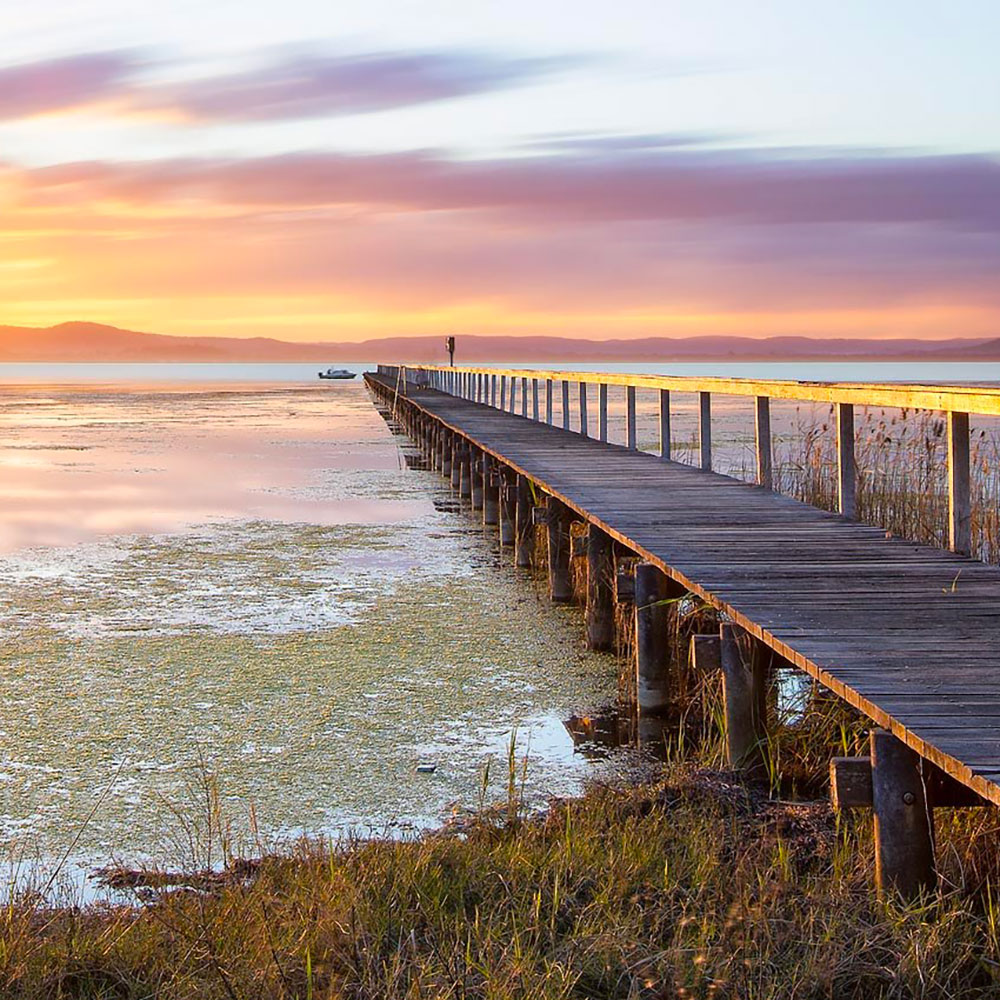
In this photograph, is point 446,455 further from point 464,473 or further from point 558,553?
point 558,553

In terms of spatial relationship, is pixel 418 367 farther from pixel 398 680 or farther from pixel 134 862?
pixel 134 862

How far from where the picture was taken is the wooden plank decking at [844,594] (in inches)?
137

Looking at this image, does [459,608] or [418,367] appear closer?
[459,608]

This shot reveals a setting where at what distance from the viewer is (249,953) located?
3168mm

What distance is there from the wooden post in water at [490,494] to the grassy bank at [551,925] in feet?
30.5

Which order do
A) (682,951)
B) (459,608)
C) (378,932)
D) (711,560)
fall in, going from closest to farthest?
(682,951), (378,932), (711,560), (459,608)

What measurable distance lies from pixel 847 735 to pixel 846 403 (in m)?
2.22

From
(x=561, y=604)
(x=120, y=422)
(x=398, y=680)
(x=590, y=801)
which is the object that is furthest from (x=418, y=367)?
(x=590, y=801)

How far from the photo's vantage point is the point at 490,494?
1348 cm

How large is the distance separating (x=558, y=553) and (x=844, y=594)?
4339mm

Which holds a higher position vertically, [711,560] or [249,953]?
[711,560]

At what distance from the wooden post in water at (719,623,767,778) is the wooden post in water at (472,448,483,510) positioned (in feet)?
31.8

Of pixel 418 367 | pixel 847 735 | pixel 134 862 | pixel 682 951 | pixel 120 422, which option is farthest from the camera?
pixel 418 367

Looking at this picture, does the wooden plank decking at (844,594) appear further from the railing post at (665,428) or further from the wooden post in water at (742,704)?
the railing post at (665,428)
